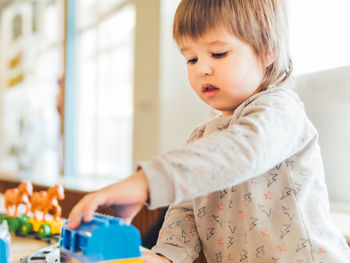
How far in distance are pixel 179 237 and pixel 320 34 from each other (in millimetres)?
1153

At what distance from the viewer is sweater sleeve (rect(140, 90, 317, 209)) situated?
416 millimetres

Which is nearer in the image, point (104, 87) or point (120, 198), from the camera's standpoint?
point (120, 198)

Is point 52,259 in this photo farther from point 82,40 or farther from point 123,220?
point 82,40

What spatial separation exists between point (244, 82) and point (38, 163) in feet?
11.1

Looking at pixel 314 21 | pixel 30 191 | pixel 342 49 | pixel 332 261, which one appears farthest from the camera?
pixel 314 21

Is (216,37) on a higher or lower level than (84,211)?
higher

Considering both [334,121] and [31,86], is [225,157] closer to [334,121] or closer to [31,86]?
[334,121]

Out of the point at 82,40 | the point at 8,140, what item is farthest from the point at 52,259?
the point at 8,140

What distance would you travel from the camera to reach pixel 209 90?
2.23ft

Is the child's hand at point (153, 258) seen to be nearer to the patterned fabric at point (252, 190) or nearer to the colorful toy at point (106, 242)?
the patterned fabric at point (252, 190)

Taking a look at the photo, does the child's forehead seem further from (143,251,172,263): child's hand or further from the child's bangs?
(143,251,172,263): child's hand

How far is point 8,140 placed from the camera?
4.50 meters

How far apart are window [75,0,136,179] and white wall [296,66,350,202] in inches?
60.2

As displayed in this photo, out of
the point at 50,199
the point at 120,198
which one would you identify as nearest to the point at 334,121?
the point at 50,199
